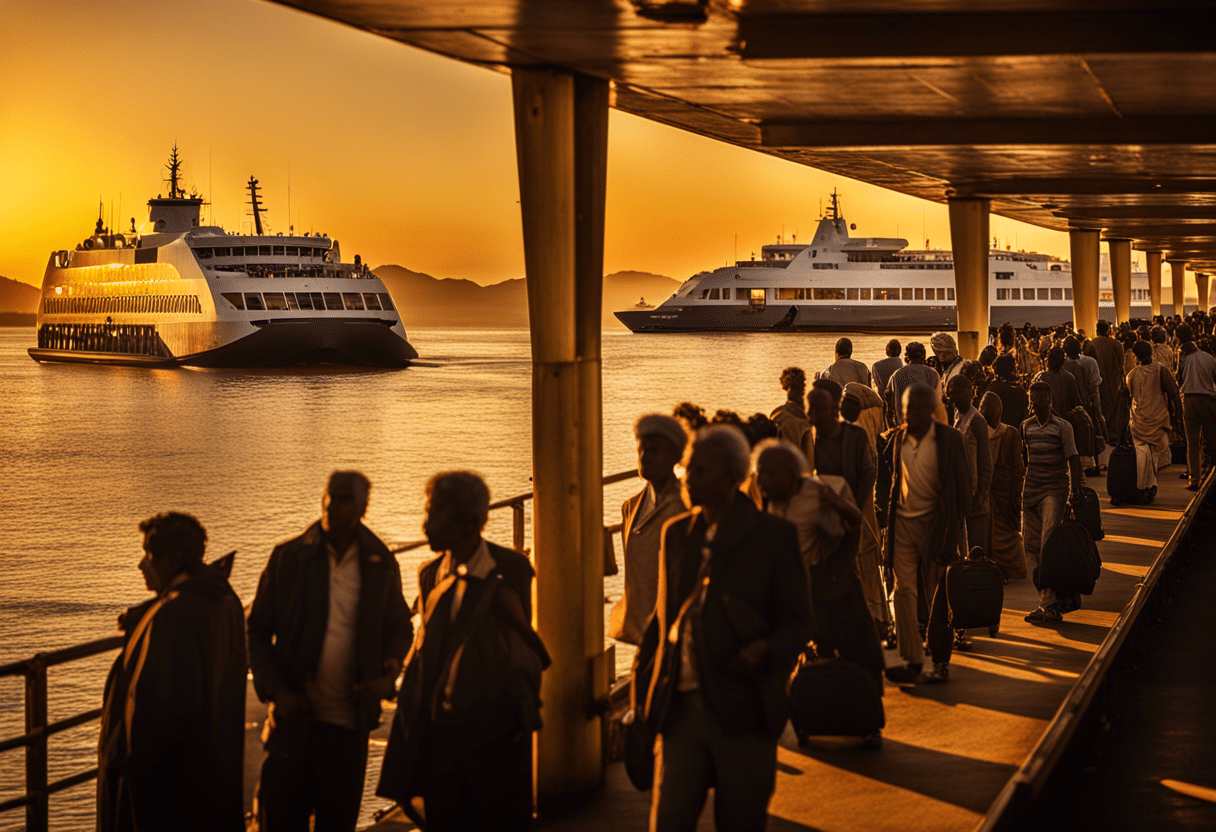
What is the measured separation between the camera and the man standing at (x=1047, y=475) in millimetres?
8312

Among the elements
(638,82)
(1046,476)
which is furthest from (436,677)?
(1046,476)

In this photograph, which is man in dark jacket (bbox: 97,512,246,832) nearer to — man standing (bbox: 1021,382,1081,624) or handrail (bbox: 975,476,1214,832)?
handrail (bbox: 975,476,1214,832)

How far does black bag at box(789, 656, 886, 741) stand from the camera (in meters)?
5.65

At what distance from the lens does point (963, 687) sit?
22.7ft

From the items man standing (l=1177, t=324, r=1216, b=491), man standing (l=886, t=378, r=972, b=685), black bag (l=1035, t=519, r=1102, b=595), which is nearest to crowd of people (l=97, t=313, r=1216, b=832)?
man standing (l=886, t=378, r=972, b=685)

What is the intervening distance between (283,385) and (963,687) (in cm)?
10023

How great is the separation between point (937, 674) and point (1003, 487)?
83.8 inches

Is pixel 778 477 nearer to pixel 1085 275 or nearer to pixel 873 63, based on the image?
pixel 873 63

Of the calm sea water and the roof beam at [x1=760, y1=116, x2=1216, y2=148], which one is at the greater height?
the roof beam at [x1=760, y1=116, x2=1216, y2=148]

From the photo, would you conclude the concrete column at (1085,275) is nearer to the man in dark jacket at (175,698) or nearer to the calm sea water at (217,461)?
the calm sea water at (217,461)

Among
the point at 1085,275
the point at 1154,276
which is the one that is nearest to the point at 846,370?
the point at 1085,275

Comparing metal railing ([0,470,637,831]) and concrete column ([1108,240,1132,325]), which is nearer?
metal railing ([0,470,637,831])

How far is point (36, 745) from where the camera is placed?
463cm

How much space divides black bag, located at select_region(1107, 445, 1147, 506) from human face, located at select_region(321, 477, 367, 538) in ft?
32.9
